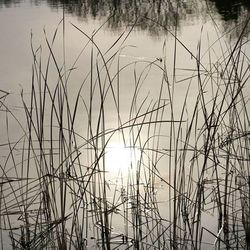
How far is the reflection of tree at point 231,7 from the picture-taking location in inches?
285

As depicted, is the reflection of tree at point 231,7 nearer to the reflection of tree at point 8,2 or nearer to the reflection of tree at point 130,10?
the reflection of tree at point 130,10

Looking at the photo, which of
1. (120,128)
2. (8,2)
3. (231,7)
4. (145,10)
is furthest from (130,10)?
(120,128)

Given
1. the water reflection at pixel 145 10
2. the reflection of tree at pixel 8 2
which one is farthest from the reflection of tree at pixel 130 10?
the reflection of tree at pixel 8 2

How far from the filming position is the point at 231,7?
8.19m

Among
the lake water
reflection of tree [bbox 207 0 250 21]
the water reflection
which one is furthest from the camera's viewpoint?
reflection of tree [bbox 207 0 250 21]

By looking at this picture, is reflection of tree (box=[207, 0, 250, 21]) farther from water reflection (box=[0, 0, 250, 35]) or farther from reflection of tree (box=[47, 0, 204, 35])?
reflection of tree (box=[47, 0, 204, 35])

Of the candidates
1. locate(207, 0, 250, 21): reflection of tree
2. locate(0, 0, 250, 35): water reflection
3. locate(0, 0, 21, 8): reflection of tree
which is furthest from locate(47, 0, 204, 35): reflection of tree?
locate(0, 0, 21, 8): reflection of tree

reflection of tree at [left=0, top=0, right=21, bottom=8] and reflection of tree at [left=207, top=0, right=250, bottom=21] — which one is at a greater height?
reflection of tree at [left=207, top=0, right=250, bottom=21]

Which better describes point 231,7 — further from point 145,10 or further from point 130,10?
point 130,10

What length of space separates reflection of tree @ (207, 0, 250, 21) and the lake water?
6 cm

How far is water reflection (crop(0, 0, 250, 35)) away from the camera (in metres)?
6.89

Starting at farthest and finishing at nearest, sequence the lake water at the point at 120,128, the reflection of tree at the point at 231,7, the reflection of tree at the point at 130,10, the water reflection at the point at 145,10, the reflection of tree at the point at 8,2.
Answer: the reflection of tree at the point at 8,2, the reflection of tree at the point at 231,7, the water reflection at the point at 145,10, the reflection of tree at the point at 130,10, the lake water at the point at 120,128

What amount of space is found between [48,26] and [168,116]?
348 centimetres

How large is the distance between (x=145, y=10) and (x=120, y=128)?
6.73 m
